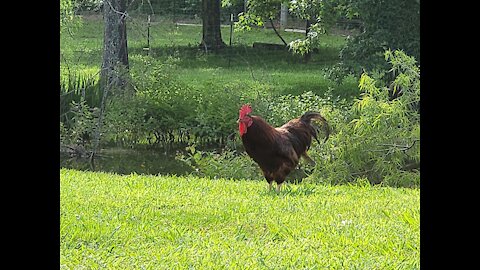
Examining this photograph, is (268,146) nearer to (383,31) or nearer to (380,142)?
(380,142)

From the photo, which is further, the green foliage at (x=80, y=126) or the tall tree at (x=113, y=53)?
the tall tree at (x=113, y=53)

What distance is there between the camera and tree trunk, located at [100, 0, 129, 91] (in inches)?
324

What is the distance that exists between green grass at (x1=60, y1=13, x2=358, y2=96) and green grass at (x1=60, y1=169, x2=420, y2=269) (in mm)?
3599

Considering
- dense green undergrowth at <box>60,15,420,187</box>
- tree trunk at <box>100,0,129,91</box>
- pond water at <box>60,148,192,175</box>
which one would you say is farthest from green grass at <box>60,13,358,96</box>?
pond water at <box>60,148,192,175</box>

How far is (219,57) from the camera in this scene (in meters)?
8.96

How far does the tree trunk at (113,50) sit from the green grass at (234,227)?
10.6 feet

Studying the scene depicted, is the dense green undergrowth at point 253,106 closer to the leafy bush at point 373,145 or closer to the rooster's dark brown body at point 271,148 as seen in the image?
the leafy bush at point 373,145

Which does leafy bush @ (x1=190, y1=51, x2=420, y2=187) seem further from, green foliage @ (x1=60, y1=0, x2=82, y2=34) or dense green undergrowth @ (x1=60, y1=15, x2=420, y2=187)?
green foliage @ (x1=60, y1=0, x2=82, y2=34)

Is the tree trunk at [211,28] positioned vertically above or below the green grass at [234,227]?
above

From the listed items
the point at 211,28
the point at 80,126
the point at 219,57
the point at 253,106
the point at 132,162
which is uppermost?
the point at 211,28

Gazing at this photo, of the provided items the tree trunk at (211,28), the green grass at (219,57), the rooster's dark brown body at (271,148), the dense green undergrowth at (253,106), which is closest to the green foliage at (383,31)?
the dense green undergrowth at (253,106)

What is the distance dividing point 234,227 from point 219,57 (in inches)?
219

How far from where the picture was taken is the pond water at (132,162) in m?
7.53

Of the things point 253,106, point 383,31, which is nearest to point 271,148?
point 253,106
